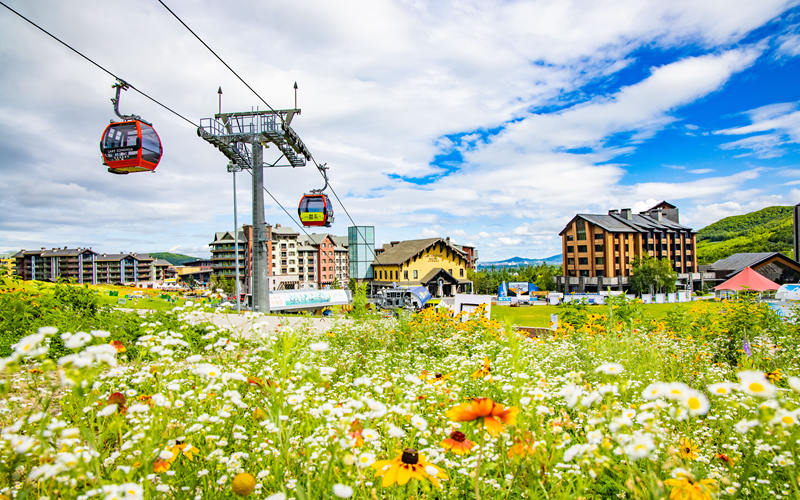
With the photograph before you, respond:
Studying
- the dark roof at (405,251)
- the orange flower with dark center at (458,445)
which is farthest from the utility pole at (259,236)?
the dark roof at (405,251)

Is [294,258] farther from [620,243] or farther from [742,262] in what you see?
[742,262]

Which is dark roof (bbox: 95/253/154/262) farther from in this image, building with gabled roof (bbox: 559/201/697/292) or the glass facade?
building with gabled roof (bbox: 559/201/697/292)

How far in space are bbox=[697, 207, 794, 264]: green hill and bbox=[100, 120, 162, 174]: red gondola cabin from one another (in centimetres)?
12715

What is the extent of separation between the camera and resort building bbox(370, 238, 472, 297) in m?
56.0

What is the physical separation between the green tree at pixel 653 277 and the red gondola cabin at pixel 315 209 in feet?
177

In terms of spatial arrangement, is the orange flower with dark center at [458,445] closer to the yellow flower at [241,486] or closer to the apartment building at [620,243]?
the yellow flower at [241,486]

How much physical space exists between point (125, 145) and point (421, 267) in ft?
159

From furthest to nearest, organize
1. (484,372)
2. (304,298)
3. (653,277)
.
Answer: (653,277)
(304,298)
(484,372)

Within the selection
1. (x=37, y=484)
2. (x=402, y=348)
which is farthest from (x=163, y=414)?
(x=402, y=348)

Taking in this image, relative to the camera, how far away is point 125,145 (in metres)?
10.3

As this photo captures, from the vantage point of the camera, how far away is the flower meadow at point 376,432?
1592mm

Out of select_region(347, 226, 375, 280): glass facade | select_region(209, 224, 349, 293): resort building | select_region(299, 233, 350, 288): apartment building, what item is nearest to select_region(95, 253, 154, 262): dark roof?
select_region(209, 224, 349, 293): resort building

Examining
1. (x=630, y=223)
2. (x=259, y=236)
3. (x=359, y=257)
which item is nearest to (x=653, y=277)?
(x=630, y=223)

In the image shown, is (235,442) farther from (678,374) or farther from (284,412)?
(678,374)
